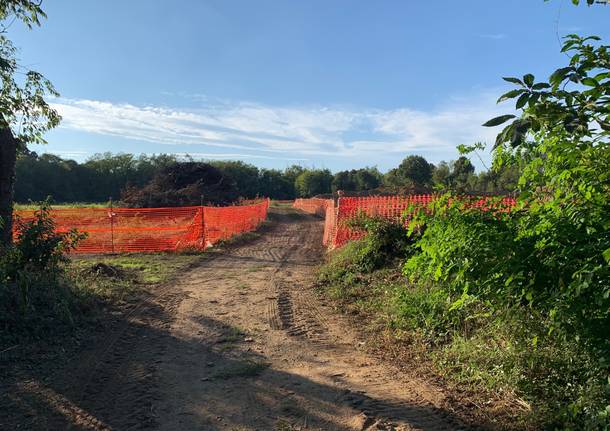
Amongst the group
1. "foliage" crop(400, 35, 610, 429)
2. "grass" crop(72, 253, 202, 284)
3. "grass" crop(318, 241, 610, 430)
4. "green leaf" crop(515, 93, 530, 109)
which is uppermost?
"green leaf" crop(515, 93, 530, 109)

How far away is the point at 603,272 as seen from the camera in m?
→ 2.88

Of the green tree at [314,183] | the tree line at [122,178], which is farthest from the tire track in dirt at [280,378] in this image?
the green tree at [314,183]

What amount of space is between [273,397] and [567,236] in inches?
115

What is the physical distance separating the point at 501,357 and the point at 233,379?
2.70 metres

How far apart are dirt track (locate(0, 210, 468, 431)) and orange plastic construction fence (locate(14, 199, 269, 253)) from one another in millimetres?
8177

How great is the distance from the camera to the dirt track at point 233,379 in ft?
12.4

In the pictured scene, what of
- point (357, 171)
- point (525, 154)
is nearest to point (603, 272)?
point (525, 154)

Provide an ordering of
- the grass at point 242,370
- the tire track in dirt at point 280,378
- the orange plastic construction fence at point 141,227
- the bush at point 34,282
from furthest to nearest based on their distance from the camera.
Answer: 1. the orange plastic construction fence at point 141,227
2. the bush at point 34,282
3. the grass at point 242,370
4. the tire track in dirt at point 280,378

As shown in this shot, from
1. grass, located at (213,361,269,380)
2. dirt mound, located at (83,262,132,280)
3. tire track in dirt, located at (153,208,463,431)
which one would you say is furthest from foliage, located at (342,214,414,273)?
dirt mound, located at (83,262,132,280)

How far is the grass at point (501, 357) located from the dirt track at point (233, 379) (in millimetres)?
446

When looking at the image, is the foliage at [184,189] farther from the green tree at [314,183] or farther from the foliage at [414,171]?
the green tree at [314,183]

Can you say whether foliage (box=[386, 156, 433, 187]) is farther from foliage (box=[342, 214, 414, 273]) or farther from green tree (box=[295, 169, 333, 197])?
foliage (box=[342, 214, 414, 273])

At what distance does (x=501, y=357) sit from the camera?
4.23 meters

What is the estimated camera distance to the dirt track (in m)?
3.77
